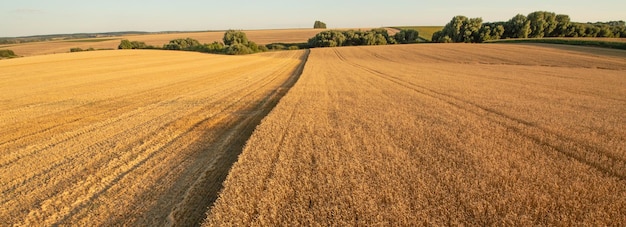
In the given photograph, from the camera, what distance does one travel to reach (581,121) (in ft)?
27.1

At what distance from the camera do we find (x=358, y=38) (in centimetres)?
7962

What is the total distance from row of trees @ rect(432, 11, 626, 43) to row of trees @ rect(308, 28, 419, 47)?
32.9 ft

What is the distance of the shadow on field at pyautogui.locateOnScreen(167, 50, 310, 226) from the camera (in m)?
4.27

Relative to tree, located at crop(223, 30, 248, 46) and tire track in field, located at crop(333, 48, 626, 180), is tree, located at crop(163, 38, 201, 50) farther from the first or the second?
tire track in field, located at crop(333, 48, 626, 180)

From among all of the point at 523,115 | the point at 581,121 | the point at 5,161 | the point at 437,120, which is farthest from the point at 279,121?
the point at 581,121

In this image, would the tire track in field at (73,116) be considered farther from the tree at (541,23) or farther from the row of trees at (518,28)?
the tree at (541,23)

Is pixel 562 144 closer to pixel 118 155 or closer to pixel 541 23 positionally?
pixel 118 155

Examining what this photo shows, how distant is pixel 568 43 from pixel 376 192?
64.1 meters

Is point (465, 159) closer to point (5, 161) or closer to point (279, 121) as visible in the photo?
point (279, 121)

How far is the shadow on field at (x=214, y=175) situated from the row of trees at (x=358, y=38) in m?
70.3

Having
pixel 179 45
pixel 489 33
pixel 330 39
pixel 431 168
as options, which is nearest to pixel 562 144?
pixel 431 168

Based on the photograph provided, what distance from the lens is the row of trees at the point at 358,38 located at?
78.0m

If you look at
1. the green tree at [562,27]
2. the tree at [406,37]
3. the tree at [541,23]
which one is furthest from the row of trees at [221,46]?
the green tree at [562,27]

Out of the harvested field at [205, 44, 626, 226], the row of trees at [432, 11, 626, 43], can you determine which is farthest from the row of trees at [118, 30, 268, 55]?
the harvested field at [205, 44, 626, 226]
